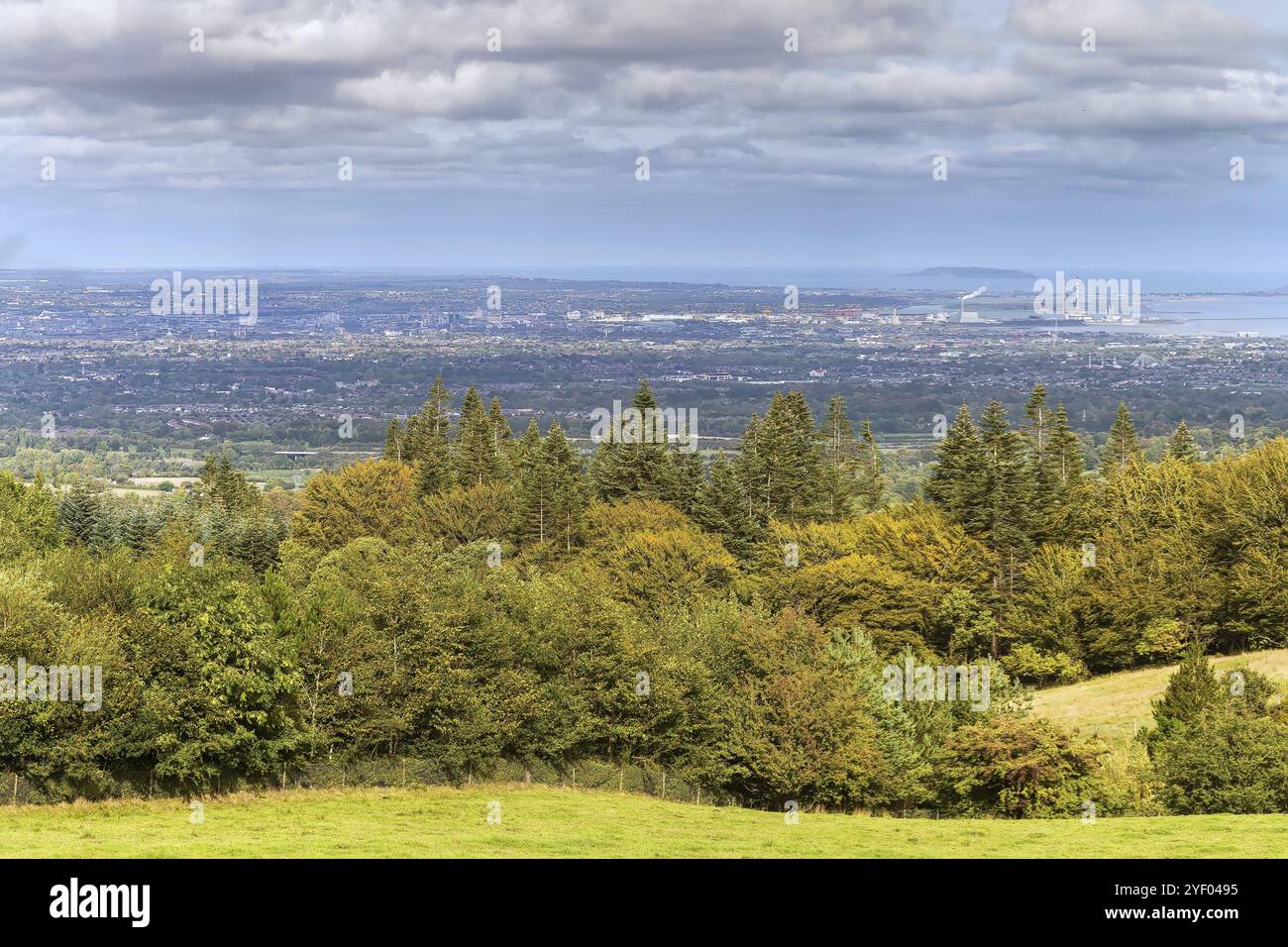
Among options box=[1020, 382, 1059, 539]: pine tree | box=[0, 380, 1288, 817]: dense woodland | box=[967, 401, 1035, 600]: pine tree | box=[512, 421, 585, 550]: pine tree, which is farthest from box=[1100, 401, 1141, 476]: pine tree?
box=[512, 421, 585, 550]: pine tree

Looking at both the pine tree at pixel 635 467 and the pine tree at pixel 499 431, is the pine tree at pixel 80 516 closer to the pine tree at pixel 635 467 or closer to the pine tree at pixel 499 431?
the pine tree at pixel 499 431

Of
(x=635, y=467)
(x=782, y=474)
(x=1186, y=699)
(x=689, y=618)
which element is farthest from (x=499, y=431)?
(x=1186, y=699)

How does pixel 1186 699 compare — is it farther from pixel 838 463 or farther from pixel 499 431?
pixel 499 431

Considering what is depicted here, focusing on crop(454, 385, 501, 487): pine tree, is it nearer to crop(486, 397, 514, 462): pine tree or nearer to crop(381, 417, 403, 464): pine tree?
crop(486, 397, 514, 462): pine tree

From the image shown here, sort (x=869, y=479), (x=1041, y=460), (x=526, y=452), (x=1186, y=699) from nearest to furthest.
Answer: (x=1186, y=699), (x=1041, y=460), (x=526, y=452), (x=869, y=479)

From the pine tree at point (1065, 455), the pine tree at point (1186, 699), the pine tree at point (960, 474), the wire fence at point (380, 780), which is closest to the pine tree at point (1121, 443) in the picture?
the pine tree at point (1065, 455)
